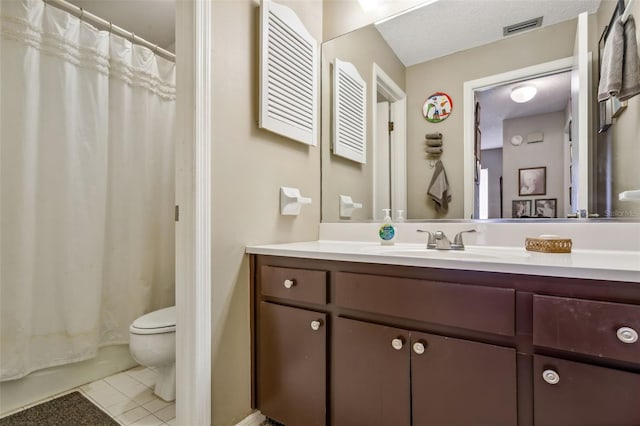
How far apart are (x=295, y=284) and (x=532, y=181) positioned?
3.53 ft

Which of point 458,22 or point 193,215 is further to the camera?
point 458,22

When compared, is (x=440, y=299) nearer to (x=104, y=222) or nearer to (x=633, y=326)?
(x=633, y=326)

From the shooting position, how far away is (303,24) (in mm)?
1697

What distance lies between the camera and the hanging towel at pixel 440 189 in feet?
4.90

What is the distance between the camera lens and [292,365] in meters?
1.21

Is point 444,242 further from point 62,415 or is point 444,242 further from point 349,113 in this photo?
point 62,415

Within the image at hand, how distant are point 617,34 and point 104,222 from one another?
257cm

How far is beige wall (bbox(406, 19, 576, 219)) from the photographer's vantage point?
1.28 meters

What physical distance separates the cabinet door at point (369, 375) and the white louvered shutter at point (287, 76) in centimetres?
96

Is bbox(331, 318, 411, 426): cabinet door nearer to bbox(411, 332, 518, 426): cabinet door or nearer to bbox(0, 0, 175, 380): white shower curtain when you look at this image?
bbox(411, 332, 518, 426): cabinet door

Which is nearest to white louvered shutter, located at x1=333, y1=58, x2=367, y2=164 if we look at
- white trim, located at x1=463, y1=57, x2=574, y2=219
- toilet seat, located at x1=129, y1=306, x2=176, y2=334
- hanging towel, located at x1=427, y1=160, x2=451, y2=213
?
hanging towel, located at x1=427, y1=160, x2=451, y2=213

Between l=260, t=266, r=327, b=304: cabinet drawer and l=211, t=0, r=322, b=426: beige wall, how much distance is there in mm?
128

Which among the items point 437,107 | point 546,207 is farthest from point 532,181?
point 437,107

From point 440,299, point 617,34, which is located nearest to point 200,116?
point 440,299
